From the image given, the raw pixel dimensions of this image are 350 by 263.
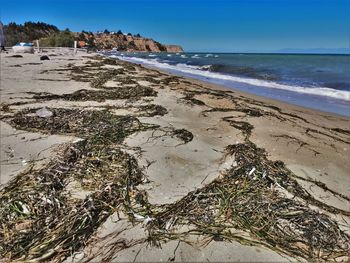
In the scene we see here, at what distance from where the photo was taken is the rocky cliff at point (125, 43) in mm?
106625

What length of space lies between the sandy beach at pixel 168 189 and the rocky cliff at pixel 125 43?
335ft

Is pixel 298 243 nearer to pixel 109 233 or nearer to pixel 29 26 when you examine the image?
pixel 109 233

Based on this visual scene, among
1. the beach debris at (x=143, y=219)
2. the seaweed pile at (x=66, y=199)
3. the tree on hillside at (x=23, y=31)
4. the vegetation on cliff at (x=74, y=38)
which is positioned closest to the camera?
the seaweed pile at (x=66, y=199)

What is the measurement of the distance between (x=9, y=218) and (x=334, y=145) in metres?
4.47

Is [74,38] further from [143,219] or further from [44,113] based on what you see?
[143,219]

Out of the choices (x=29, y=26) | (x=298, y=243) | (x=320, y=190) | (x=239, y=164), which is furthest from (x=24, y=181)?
(x=29, y=26)

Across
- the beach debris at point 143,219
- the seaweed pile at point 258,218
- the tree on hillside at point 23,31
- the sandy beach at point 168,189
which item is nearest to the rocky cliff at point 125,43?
the tree on hillside at point 23,31

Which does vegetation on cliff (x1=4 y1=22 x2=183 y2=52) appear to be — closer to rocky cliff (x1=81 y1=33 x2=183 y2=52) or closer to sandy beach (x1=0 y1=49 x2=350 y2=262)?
rocky cliff (x1=81 y1=33 x2=183 y2=52)

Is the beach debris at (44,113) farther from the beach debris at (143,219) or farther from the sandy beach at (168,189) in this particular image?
the beach debris at (143,219)

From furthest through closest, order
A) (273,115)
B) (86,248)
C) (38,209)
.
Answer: (273,115) < (38,209) < (86,248)

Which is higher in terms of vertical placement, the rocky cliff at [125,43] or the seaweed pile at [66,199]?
the seaweed pile at [66,199]

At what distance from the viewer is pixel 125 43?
Answer: 119m

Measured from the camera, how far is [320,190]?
3217mm

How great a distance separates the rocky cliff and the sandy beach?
10224 centimetres
